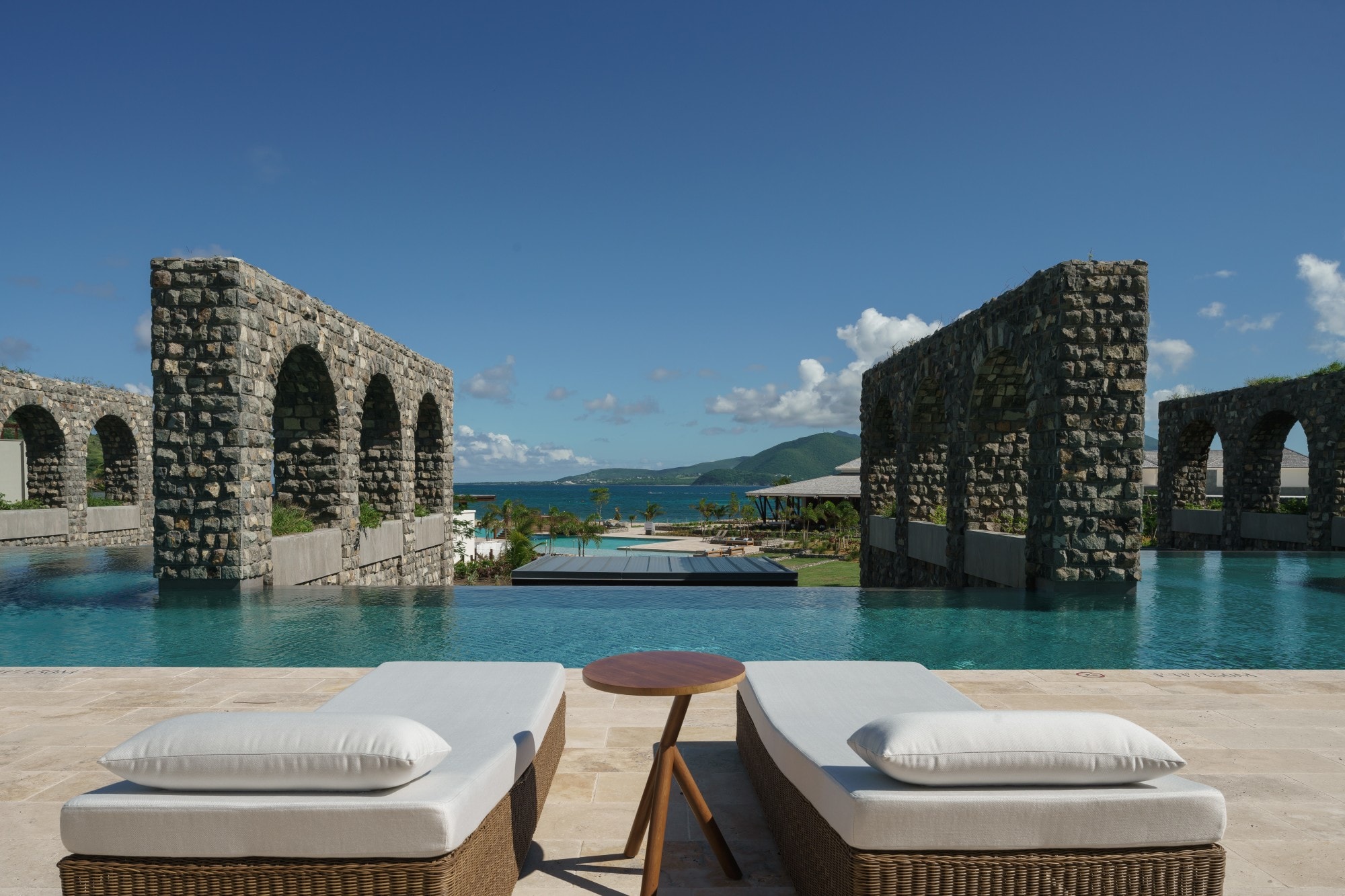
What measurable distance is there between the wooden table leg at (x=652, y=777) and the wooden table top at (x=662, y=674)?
Result: 60 mm

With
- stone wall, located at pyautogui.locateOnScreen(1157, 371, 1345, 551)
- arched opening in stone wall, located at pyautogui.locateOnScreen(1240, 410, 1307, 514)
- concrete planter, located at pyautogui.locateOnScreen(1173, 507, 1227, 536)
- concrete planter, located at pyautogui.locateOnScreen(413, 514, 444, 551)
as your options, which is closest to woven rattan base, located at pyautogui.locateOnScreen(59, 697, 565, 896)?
concrete planter, located at pyautogui.locateOnScreen(413, 514, 444, 551)

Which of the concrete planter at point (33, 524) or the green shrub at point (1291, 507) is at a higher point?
the green shrub at point (1291, 507)

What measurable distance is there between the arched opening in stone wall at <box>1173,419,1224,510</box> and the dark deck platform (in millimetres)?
14412

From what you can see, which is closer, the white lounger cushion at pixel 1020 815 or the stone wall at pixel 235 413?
the white lounger cushion at pixel 1020 815

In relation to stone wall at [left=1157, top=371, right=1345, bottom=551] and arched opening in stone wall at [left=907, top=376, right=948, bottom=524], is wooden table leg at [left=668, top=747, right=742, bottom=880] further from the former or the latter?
stone wall at [left=1157, top=371, right=1345, bottom=551]

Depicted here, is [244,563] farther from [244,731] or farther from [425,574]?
[244,731]

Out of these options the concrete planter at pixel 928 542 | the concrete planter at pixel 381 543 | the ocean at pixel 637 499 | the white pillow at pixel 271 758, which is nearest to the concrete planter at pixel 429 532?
the concrete planter at pixel 381 543

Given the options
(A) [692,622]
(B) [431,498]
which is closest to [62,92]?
(B) [431,498]

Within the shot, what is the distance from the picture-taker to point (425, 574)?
1561 centimetres

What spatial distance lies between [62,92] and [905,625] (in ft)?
53.0

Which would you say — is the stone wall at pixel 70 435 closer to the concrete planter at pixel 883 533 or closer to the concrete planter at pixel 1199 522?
the concrete planter at pixel 883 533

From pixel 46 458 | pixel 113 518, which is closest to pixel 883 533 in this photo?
pixel 113 518

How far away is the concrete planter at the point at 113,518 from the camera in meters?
19.6

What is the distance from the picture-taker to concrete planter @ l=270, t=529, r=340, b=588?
1045 centimetres
